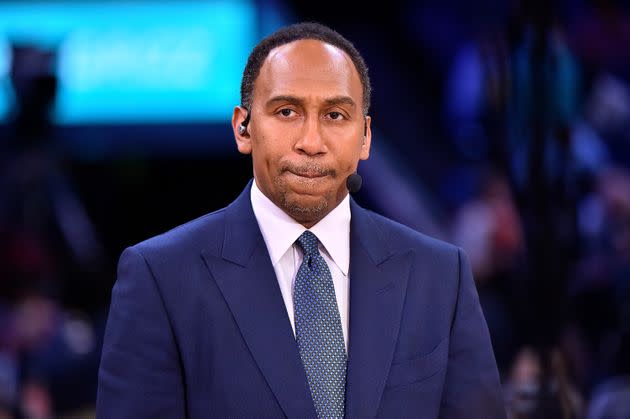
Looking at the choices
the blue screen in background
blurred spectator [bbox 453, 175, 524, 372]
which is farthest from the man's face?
the blue screen in background

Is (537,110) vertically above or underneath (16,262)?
above

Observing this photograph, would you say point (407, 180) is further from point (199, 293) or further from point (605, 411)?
point (199, 293)

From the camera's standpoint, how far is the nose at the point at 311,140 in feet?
5.41

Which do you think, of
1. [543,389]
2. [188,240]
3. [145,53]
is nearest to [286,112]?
[188,240]

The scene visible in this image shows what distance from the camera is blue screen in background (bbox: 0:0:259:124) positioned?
18.5 ft

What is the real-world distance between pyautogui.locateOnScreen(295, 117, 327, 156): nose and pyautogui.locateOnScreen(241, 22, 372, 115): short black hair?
5.3 inches

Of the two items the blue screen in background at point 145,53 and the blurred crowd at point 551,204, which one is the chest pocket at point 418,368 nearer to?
the blurred crowd at point 551,204

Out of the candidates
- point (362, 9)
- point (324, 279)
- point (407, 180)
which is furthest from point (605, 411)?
point (362, 9)

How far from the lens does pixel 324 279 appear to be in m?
1.70

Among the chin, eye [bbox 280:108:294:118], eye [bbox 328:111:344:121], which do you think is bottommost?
the chin

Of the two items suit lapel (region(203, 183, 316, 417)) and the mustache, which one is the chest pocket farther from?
the mustache

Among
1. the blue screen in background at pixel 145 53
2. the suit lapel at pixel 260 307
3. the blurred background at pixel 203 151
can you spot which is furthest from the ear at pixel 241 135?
the blue screen in background at pixel 145 53

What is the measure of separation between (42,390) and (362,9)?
10.6 feet

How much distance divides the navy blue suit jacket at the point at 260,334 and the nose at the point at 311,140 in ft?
0.58
